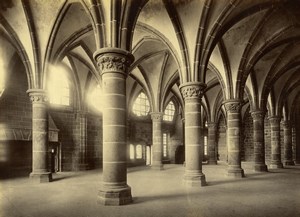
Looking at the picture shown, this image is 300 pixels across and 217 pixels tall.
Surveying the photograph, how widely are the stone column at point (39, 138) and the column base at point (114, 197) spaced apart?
4468 millimetres

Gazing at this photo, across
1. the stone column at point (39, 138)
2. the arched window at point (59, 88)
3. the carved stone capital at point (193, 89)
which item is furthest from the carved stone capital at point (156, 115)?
the stone column at point (39, 138)

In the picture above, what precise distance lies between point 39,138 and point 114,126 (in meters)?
4.68

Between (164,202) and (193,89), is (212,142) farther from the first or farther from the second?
(164,202)

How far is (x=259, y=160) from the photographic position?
1395 centimetres

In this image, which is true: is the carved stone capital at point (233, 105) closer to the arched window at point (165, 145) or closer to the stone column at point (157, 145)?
the stone column at point (157, 145)

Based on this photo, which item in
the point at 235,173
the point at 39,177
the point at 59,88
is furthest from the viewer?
the point at 59,88

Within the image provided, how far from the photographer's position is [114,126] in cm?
602

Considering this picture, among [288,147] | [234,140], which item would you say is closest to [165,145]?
[288,147]

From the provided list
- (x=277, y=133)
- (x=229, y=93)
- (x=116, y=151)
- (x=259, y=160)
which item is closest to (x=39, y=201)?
(x=116, y=151)

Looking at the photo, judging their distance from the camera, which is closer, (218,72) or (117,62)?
(117,62)

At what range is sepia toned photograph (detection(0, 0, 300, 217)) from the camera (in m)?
6.02

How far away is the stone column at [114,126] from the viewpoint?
5.92 meters

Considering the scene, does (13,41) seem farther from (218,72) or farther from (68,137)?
(218,72)

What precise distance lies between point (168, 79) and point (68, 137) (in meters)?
5.91
